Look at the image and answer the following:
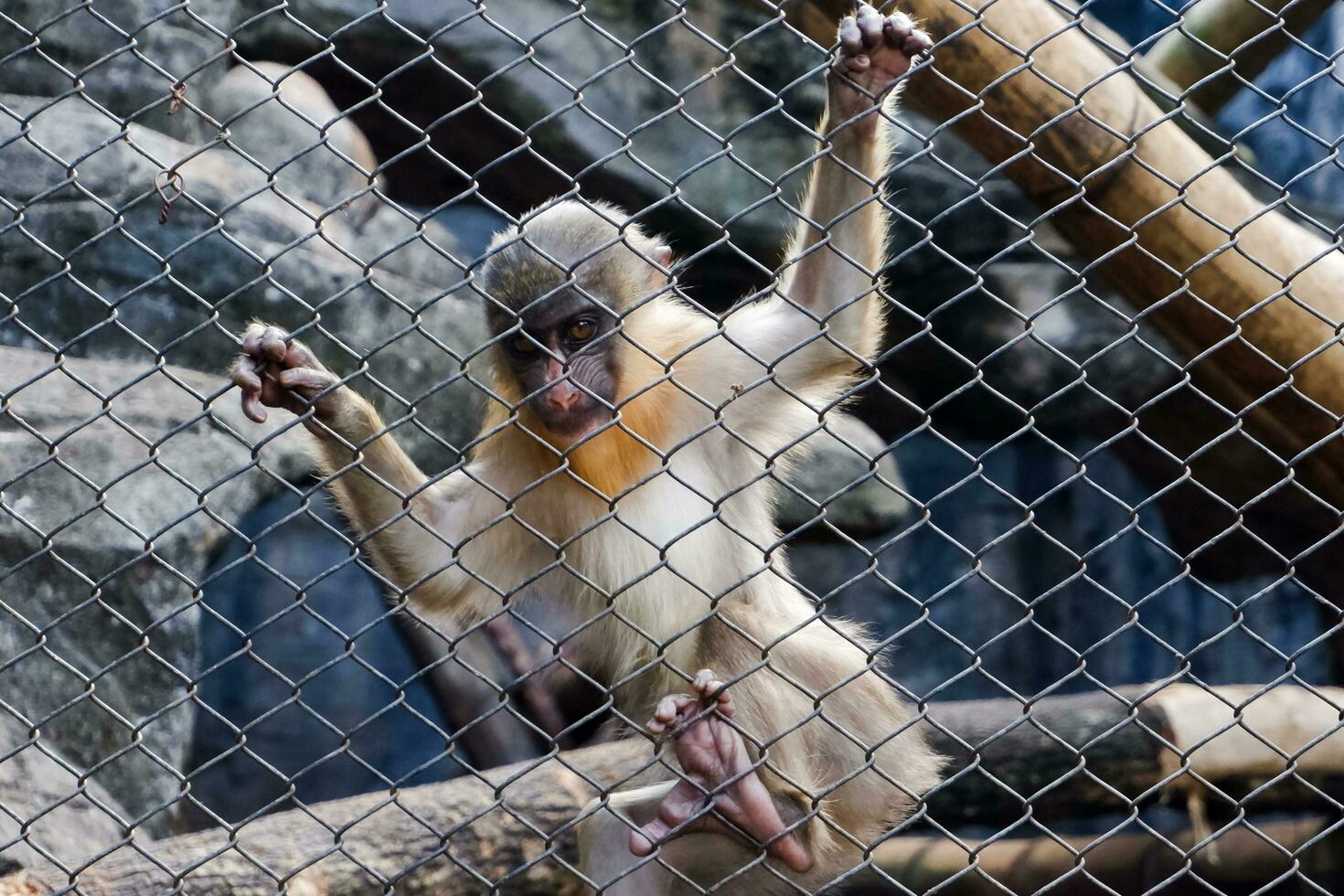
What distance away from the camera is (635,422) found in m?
4.22

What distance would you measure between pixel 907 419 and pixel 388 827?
6.12m

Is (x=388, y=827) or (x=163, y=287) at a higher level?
(x=163, y=287)

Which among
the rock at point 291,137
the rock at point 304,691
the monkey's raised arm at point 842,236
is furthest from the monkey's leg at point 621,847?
the rock at point 304,691

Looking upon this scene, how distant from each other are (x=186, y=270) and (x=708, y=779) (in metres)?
4.03

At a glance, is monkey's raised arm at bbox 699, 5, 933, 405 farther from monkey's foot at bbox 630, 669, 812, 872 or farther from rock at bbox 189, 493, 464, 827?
rock at bbox 189, 493, 464, 827

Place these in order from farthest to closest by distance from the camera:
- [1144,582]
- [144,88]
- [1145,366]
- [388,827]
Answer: [1144,582] < [1145,366] < [144,88] < [388,827]

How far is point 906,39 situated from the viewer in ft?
10.8

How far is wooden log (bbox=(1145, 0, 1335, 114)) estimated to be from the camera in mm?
5770

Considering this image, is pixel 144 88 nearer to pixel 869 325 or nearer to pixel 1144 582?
pixel 869 325

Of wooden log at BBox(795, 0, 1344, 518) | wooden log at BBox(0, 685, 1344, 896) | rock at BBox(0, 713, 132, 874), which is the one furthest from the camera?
rock at BBox(0, 713, 132, 874)

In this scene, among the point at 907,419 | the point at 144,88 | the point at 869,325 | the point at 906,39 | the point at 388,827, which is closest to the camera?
the point at 906,39

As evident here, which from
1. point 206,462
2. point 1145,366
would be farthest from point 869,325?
point 1145,366

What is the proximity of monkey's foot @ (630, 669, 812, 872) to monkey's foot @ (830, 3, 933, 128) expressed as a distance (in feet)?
4.75

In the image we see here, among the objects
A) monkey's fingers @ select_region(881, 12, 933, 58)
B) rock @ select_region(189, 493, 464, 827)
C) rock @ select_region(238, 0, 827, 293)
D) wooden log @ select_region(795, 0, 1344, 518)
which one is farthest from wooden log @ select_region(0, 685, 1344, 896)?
rock @ select_region(189, 493, 464, 827)
